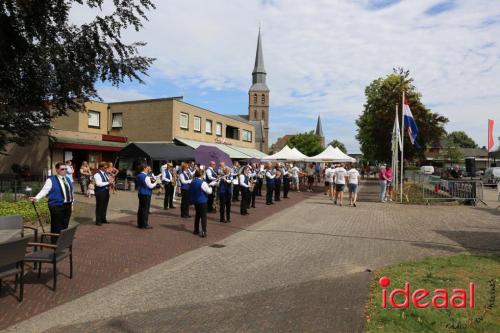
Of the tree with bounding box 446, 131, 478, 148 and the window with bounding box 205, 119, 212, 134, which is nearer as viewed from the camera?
the window with bounding box 205, 119, 212, 134

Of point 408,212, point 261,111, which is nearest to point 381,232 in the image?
point 408,212

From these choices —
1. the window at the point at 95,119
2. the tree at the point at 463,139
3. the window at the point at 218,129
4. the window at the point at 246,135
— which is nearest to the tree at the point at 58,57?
the window at the point at 95,119

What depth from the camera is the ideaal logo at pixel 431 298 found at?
5.00 m

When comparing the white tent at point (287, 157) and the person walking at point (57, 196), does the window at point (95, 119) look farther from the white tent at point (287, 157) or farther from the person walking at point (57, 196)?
the person walking at point (57, 196)

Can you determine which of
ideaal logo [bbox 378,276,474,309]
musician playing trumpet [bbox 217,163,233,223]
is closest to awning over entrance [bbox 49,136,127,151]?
musician playing trumpet [bbox 217,163,233,223]

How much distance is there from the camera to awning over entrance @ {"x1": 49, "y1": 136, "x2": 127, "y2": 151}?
88.0 ft

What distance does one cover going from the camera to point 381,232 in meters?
10.5

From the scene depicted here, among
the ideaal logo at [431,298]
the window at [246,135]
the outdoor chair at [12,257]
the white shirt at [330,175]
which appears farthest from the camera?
the window at [246,135]

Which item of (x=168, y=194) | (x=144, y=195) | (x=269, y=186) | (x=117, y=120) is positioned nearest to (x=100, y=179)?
(x=144, y=195)

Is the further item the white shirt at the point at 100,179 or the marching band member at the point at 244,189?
the marching band member at the point at 244,189

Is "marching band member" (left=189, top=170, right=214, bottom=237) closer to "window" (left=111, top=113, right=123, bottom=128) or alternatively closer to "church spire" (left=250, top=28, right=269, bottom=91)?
"window" (left=111, top=113, right=123, bottom=128)

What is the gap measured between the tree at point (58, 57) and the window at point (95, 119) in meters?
21.7

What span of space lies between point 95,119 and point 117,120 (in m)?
2.08

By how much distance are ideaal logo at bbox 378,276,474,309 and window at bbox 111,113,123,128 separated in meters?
32.5
